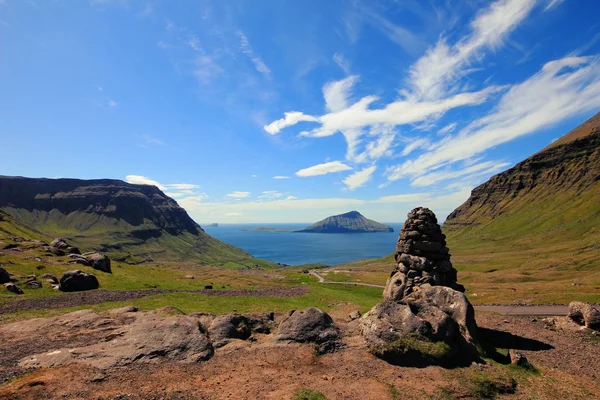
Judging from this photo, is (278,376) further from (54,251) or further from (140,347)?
(54,251)

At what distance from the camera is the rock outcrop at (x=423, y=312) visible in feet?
73.5

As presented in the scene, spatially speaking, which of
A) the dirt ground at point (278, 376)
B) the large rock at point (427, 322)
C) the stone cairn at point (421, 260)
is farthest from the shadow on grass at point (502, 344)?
the stone cairn at point (421, 260)

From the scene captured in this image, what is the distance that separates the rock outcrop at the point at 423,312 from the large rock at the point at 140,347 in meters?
13.5

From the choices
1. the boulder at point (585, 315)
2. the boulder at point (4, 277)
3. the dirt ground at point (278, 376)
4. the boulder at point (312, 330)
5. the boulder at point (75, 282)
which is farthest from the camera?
the boulder at point (75, 282)

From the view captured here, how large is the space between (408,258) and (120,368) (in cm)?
2863

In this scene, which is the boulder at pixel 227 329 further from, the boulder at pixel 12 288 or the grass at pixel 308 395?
the boulder at pixel 12 288

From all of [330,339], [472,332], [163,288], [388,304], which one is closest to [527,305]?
[472,332]

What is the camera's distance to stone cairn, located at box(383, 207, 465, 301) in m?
33.1

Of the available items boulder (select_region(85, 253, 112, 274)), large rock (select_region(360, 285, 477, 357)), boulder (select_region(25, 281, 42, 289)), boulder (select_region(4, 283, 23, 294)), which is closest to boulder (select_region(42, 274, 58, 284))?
boulder (select_region(25, 281, 42, 289))

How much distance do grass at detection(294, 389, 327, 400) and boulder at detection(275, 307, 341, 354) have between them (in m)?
5.84

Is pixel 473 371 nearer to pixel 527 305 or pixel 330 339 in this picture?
pixel 330 339

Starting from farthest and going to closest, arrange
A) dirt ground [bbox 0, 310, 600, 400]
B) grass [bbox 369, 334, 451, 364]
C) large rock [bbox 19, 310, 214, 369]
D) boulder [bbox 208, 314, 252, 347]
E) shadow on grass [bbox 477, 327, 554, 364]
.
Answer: boulder [bbox 208, 314, 252, 347] → shadow on grass [bbox 477, 327, 554, 364] → grass [bbox 369, 334, 451, 364] → large rock [bbox 19, 310, 214, 369] → dirt ground [bbox 0, 310, 600, 400]

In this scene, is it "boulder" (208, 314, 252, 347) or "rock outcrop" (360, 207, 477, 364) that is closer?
"rock outcrop" (360, 207, 477, 364)

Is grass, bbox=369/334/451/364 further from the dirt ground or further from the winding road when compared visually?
the winding road
